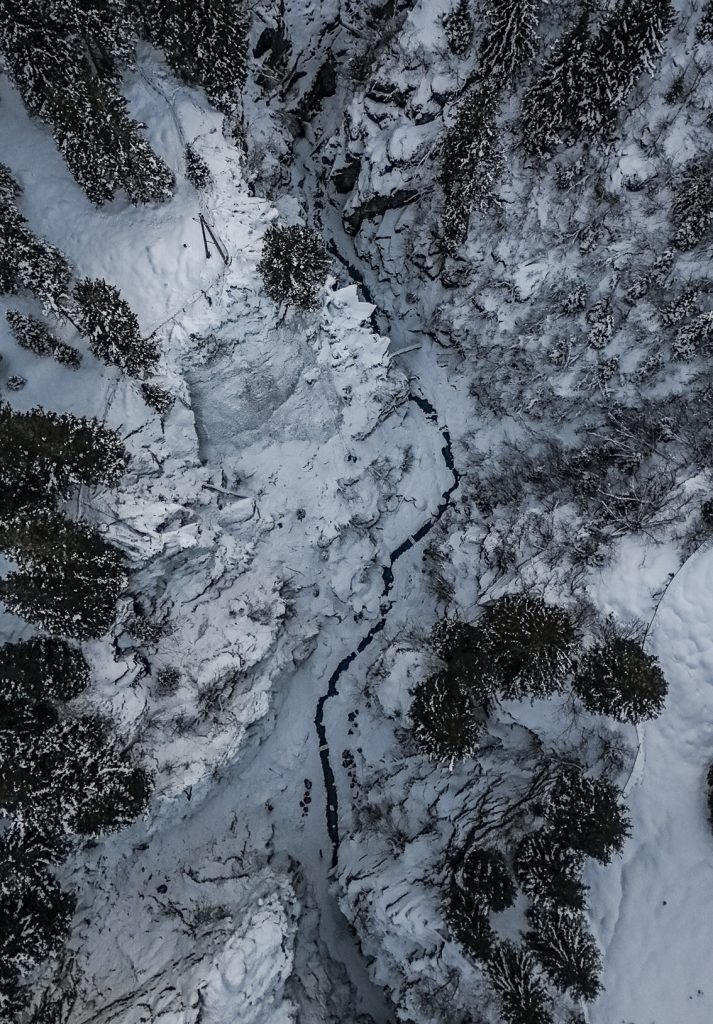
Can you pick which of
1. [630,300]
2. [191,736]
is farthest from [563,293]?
[191,736]

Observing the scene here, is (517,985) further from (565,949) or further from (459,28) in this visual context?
(459,28)

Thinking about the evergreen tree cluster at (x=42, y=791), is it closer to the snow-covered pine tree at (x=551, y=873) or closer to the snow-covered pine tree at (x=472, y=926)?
the snow-covered pine tree at (x=472, y=926)

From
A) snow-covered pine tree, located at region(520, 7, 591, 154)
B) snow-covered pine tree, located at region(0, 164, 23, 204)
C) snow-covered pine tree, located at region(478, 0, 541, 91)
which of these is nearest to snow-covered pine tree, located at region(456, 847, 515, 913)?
snow-covered pine tree, located at region(520, 7, 591, 154)

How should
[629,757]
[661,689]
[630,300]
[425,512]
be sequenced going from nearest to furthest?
[661,689] → [629,757] → [630,300] → [425,512]

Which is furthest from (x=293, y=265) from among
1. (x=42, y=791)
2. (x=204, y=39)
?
(x=42, y=791)

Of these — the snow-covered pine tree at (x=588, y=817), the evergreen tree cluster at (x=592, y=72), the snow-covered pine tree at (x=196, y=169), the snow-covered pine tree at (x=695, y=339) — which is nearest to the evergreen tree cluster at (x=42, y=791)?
the snow-covered pine tree at (x=588, y=817)

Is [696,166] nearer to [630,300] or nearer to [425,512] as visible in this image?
[630,300]
